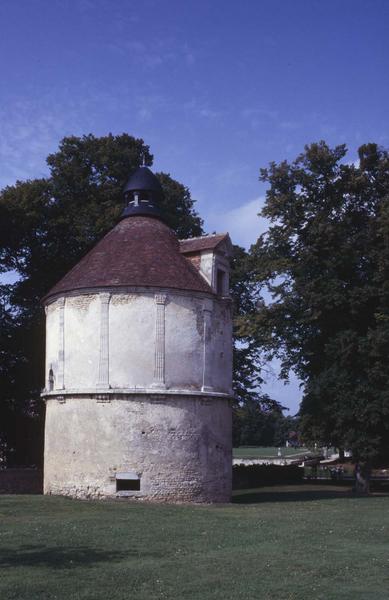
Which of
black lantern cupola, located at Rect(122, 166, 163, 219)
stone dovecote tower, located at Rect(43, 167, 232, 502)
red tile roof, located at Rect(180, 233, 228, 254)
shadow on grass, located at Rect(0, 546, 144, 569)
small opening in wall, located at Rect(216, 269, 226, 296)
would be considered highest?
black lantern cupola, located at Rect(122, 166, 163, 219)

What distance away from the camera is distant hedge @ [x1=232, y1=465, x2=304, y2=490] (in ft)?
135

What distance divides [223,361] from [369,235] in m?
10.0

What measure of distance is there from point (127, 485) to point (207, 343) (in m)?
5.88

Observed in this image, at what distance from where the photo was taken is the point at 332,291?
1278 inches

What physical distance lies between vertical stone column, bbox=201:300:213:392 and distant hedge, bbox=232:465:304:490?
50.5 ft

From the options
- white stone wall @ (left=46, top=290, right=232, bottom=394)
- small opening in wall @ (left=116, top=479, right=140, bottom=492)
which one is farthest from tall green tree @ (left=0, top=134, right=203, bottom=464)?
small opening in wall @ (left=116, top=479, right=140, bottom=492)

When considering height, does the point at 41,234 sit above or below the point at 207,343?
above

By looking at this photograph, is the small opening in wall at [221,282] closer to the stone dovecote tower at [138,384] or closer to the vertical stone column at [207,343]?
the stone dovecote tower at [138,384]

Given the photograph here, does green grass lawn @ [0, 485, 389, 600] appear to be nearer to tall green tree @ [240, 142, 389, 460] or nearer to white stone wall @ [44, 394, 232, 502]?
white stone wall @ [44, 394, 232, 502]

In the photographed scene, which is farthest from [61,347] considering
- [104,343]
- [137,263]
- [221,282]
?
[221,282]

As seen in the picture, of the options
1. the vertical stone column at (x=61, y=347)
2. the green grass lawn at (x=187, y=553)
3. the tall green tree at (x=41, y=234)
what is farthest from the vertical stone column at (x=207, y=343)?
the tall green tree at (x=41, y=234)

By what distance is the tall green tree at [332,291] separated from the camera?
31.8m

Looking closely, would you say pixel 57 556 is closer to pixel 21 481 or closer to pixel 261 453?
pixel 21 481

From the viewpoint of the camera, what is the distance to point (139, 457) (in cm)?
2486
